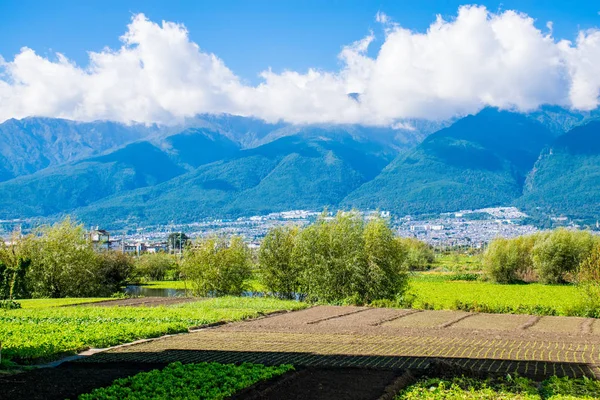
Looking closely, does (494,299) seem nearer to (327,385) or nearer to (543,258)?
(543,258)

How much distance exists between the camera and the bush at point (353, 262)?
42625 mm

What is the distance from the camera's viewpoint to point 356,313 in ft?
113

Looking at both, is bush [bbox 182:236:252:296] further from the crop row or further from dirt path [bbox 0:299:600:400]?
dirt path [bbox 0:299:600:400]

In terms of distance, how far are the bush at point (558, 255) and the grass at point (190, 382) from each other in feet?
215

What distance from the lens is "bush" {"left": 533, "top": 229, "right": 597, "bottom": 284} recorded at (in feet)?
241

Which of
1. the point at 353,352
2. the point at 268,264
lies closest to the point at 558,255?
the point at 268,264

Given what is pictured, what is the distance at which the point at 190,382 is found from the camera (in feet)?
46.8

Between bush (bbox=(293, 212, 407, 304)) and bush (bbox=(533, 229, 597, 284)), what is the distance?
3774cm

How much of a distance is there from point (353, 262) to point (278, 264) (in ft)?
27.2

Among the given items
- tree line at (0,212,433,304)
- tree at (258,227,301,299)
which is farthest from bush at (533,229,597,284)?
tree at (258,227,301,299)

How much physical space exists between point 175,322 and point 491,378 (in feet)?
55.6

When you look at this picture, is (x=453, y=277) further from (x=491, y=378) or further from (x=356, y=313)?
(x=491, y=378)

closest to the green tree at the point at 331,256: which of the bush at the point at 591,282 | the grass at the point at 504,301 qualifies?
the grass at the point at 504,301

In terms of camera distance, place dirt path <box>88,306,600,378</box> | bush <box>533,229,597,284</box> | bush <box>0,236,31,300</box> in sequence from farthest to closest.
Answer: bush <box>533,229,597,284</box> < bush <box>0,236,31,300</box> < dirt path <box>88,306,600,378</box>
